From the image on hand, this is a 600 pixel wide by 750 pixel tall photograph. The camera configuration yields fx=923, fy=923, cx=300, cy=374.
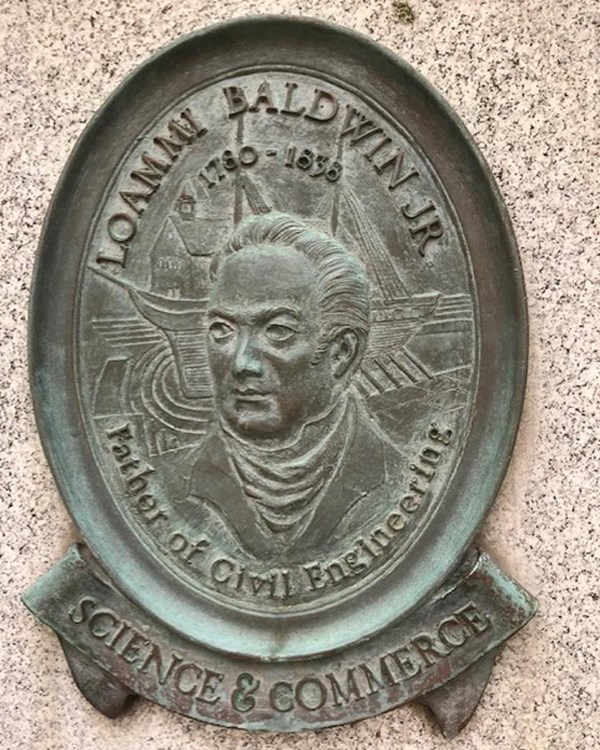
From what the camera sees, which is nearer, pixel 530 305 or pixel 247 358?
pixel 247 358

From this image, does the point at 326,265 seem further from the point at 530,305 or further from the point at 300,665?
the point at 300,665

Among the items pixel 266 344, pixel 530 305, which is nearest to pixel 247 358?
pixel 266 344

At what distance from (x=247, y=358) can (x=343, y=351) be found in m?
0.24

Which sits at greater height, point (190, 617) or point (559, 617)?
point (559, 617)

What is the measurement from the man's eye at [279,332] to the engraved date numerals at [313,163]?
389 mm

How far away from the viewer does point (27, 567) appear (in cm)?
239

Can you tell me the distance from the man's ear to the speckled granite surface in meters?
0.46

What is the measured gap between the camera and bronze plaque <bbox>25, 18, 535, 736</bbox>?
2.26 meters

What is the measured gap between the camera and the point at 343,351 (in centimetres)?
228

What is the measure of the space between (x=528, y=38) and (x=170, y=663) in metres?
1.79

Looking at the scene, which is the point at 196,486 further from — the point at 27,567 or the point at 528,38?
the point at 528,38

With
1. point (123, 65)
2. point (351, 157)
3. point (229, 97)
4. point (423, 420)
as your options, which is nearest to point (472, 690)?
point (423, 420)

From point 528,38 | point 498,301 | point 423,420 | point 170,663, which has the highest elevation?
point 528,38

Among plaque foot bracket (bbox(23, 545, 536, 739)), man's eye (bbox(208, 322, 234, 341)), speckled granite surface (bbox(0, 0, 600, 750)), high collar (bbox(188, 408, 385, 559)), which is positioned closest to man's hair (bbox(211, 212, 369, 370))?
man's eye (bbox(208, 322, 234, 341))
